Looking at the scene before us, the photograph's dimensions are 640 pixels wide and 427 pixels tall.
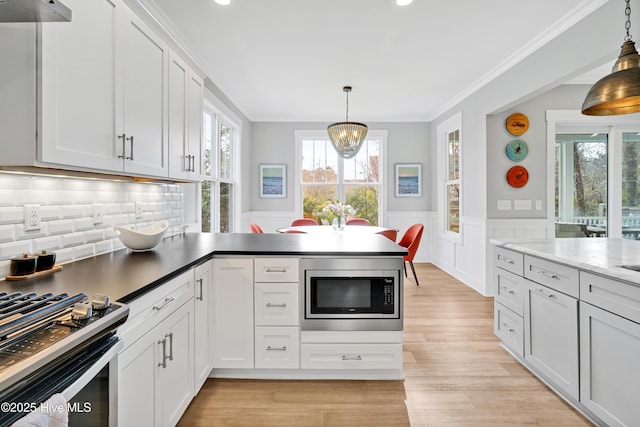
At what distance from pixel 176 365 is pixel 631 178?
5518mm

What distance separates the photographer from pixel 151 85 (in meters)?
2.02

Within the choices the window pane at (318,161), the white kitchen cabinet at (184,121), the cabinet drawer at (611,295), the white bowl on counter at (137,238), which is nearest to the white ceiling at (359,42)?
the white kitchen cabinet at (184,121)

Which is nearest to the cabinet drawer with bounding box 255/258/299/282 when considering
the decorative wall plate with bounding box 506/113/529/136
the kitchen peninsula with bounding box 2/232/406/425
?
the kitchen peninsula with bounding box 2/232/406/425

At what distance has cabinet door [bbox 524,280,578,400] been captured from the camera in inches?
75.2

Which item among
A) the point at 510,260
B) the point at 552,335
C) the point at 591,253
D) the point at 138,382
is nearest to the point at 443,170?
the point at 510,260

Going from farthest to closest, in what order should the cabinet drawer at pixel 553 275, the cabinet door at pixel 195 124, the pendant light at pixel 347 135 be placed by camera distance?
the pendant light at pixel 347 135 < the cabinet door at pixel 195 124 < the cabinet drawer at pixel 553 275

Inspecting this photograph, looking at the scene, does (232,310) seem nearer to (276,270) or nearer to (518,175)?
(276,270)

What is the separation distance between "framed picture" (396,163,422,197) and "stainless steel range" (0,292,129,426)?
19.2ft

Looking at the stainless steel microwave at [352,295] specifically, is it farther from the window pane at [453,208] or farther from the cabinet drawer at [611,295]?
the window pane at [453,208]

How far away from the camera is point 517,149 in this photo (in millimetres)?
4145

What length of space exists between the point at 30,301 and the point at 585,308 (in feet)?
8.10

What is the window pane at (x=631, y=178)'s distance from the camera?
4305 mm

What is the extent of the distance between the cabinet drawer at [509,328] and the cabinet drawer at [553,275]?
0.39m

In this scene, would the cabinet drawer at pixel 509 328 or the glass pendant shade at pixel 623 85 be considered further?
the cabinet drawer at pixel 509 328
